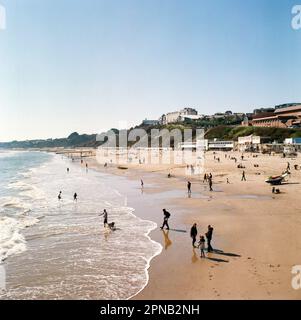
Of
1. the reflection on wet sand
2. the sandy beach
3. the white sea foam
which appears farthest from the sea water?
the sandy beach

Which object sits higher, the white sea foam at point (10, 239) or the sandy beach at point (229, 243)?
the sandy beach at point (229, 243)

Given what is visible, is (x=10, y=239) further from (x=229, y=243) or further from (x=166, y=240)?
(x=229, y=243)

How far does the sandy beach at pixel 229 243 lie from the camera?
12727mm

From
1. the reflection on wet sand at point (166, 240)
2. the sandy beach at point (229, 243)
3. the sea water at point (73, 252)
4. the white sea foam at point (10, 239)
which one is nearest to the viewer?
the sandy beach at point (229, 243)

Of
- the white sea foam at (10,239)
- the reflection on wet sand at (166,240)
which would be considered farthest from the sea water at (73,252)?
the reflection on wet sand at (166,240)

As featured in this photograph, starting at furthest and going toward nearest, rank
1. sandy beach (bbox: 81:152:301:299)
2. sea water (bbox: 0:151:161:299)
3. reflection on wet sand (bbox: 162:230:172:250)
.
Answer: reflection on wet sand (bbox: 162:230:172:250)
sea water (bbox: 0:151:161:299)
sandy beach (bbox: 81:152:301:299)

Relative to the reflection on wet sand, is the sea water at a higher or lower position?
lower

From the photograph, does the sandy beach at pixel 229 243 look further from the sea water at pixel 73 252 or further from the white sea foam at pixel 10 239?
the white sea foam at pixel 10 239

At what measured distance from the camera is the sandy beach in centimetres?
1273

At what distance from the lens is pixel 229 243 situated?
17953mm

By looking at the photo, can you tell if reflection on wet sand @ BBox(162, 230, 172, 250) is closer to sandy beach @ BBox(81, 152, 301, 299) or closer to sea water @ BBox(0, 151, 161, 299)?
sandy beach @ BBox(81, 152, 301, 299)

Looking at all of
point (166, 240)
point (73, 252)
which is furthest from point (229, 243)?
point (73, 252)
